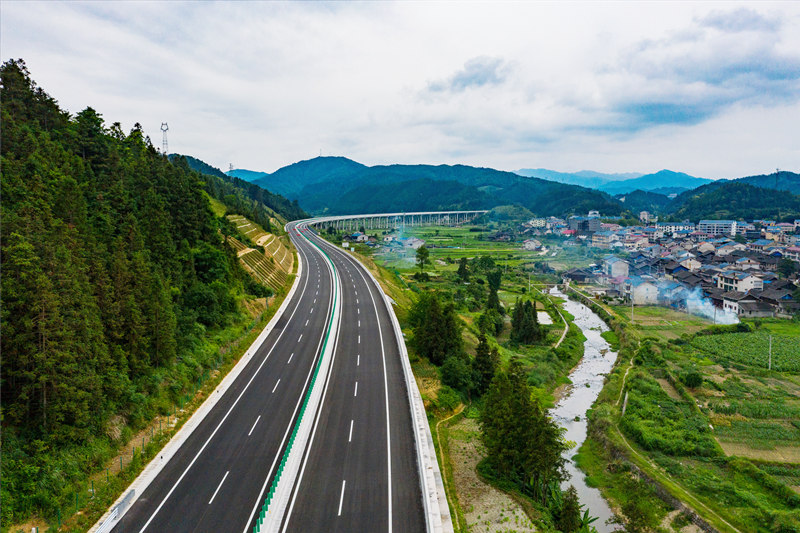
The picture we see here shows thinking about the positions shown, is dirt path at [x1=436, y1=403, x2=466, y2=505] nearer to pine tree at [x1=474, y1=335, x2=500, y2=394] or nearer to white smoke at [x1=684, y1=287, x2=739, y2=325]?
pine tree at [x1=474, y1=335, x2=500, y2=394]

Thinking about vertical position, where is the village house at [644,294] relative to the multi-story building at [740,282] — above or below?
below

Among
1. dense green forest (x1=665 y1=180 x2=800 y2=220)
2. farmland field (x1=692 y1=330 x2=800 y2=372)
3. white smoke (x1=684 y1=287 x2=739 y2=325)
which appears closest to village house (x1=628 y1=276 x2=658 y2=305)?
white smoke (x1=684 y1=287 x2=739 y2=325)

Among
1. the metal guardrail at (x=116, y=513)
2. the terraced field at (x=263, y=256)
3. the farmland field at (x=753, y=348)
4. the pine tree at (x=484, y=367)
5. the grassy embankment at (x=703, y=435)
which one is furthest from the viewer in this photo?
the terraced field at (x=263, y=256)

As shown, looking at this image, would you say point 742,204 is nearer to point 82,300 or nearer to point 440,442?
point 440,442

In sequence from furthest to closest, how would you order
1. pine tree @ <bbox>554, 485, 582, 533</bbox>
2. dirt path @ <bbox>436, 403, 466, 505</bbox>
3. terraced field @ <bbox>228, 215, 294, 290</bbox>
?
terraced field @ <bbox>228, 215, 294, 290</bbox> → dirt path @ <bbox>436, 403, 466, 505</bbox> → pine tree @ <bbox>554, 485, 582, 533</bbox>

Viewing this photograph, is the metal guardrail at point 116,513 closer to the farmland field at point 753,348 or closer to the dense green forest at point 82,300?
the dense green forest at point 82,300

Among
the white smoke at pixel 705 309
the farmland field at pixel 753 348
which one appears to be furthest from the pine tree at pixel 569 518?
the white smoke at pixel 705 309

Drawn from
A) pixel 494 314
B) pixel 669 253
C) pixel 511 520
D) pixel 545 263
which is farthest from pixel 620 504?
pixel 669 253

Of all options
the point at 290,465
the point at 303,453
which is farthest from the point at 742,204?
the point at 290,465
